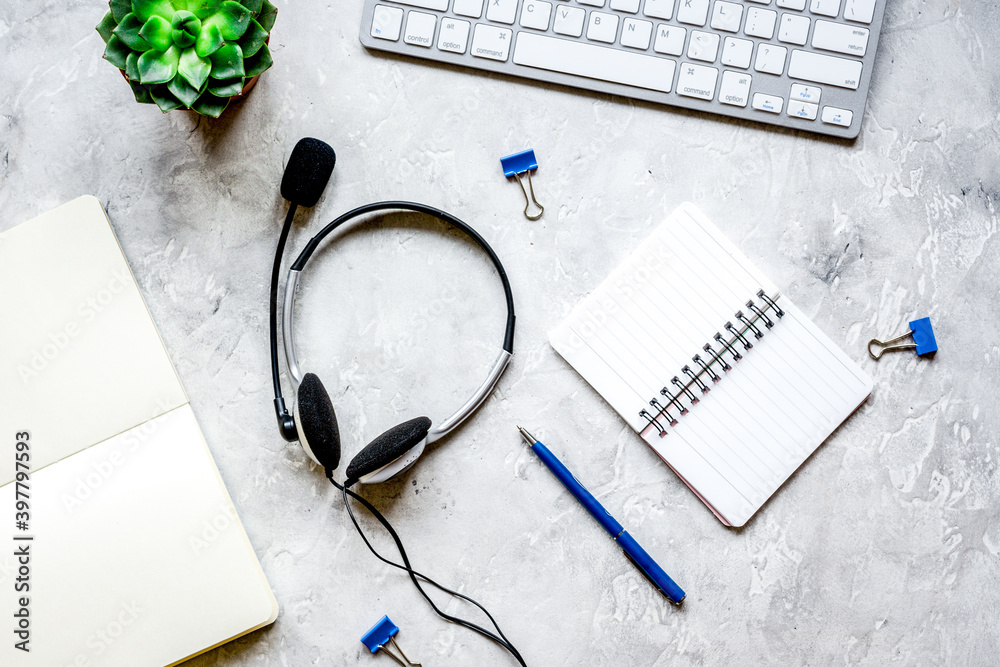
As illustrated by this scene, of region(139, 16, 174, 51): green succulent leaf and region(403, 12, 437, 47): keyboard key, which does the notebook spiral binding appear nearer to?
region(403, 12, 437, 47): keyboard key

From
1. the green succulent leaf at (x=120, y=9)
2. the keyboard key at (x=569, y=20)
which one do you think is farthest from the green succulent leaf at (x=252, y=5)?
the keyboard key at (x=569, y=20)

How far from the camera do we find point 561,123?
2.64 feet

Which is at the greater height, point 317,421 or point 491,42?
point 491,42

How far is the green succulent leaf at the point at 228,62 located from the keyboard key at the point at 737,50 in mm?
520

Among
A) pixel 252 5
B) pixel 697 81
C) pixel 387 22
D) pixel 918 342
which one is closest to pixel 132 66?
pixel 252 5

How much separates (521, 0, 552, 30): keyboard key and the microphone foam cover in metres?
0.27

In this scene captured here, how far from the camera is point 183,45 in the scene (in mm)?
681

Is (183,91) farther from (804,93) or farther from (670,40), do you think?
(804,93)

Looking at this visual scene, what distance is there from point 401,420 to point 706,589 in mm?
398

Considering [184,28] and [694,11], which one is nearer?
[184,28]

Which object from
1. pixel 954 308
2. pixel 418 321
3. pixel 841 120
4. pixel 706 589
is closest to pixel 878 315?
pixel 954 308

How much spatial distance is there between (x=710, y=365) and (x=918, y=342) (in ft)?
0.80

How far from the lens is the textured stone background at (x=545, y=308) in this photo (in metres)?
0.79

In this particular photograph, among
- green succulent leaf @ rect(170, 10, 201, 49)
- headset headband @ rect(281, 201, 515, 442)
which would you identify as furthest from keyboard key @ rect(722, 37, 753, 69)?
green succulent leaf @ rect(170, 10, 201, 49)
